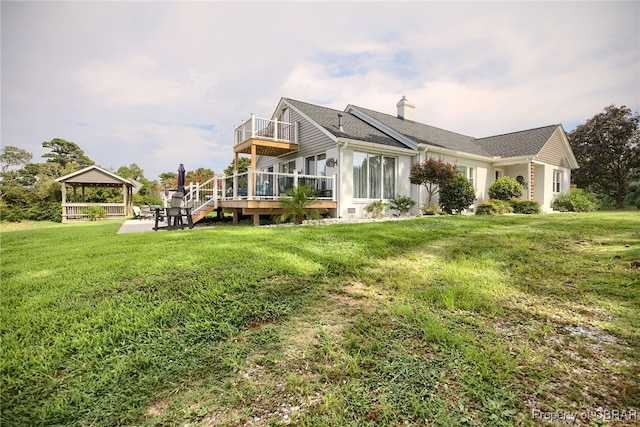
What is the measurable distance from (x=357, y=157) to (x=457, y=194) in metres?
4.81

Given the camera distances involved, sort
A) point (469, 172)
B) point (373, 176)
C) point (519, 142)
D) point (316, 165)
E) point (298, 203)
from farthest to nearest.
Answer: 1. point (519, 142)
2. point (469, 172)
3. point (316, 165)
4. point (373, 176)
5. point (298, 203)

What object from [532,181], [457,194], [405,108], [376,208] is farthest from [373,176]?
[532,181]

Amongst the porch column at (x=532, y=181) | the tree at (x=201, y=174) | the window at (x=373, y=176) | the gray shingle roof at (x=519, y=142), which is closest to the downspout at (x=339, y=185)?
the window at (x=373, y=176)

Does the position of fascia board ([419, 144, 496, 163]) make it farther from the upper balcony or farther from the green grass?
the green grass

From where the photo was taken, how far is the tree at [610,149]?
19953 mm

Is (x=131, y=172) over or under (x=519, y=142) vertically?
over

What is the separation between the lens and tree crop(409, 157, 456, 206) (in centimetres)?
1175

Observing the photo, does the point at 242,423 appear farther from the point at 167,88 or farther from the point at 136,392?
the point at 167,88

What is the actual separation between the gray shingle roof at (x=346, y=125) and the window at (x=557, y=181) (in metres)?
12.6

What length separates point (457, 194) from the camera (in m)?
12.7

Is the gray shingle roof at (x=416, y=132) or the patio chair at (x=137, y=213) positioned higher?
the gray shingle roof at (x=416, y=132)

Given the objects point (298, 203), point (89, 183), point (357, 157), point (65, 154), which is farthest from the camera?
point (65, 154)

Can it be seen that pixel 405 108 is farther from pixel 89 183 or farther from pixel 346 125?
pixel 89 183

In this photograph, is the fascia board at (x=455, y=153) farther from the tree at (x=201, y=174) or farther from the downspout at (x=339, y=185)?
the tree at (x=201, y=174)
